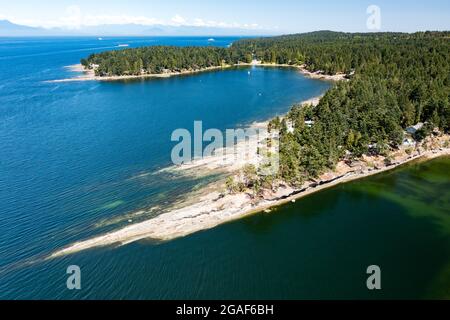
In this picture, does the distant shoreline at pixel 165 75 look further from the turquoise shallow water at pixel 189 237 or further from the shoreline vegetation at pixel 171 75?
the turquoise shallow water at pixel 189 237

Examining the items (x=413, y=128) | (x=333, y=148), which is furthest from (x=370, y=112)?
(x=333, y=148)

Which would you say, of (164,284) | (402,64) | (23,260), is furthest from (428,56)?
(23,260)

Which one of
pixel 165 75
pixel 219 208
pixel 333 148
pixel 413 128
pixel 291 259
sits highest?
pixel 165 75

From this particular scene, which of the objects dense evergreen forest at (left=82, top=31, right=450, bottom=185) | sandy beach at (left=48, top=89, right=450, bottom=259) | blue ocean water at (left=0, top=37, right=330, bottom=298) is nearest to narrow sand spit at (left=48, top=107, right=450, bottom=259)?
sandy beach at (left=48, top=89, right=450, bottom=259)

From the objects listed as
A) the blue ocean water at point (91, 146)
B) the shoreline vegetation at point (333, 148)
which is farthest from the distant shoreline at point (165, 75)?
the shoreline vegetation at point (333, 148)

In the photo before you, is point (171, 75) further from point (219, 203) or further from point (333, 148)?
point (219, 203)

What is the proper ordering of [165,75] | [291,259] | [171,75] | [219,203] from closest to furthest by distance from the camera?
[291,259] < [219,203] < [165,75] < [171,75]
